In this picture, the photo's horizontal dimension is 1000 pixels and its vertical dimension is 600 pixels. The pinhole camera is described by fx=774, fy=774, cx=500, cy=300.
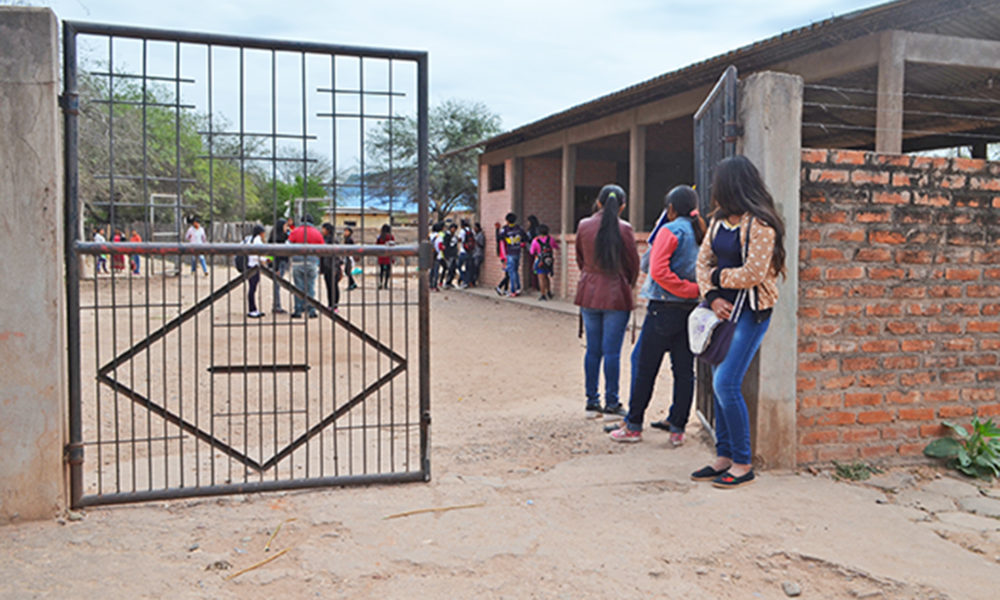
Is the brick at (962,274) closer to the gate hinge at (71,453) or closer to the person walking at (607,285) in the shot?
the person walking at (607,285)

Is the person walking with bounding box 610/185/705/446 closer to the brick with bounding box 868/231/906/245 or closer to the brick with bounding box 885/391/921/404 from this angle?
the brick with bounding box 868/231/906/245

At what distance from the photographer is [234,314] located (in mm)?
12703

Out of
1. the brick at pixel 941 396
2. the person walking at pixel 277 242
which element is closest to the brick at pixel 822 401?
the brick at pixel 941 396

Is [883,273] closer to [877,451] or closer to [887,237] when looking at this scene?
[887,237]

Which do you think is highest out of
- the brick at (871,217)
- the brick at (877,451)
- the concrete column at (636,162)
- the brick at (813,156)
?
the concrete column at (636,162)

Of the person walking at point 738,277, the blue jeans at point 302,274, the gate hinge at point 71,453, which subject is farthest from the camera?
the blue jeans at point 302,274

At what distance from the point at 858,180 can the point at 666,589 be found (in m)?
2.69

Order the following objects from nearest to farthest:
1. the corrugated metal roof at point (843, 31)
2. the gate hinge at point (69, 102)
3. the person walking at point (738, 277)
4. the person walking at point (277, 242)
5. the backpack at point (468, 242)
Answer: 1. the gate hinge at point (69, 102)
2. the person walking at point (738, 277)
3. the person walking at point (277, 242)
4. the corrugated metal roof at point (843, 31)
5. the backpack at point (468, 242)

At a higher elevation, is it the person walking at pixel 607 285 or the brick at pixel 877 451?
the person walking at pixel 607 285

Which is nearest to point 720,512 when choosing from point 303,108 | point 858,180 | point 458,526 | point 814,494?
point 814,494

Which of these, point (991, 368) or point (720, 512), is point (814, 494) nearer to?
point (720, 512)

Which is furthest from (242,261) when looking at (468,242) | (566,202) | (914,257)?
(468,242)

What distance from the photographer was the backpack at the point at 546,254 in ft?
49.6

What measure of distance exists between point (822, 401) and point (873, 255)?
89 centimetres
